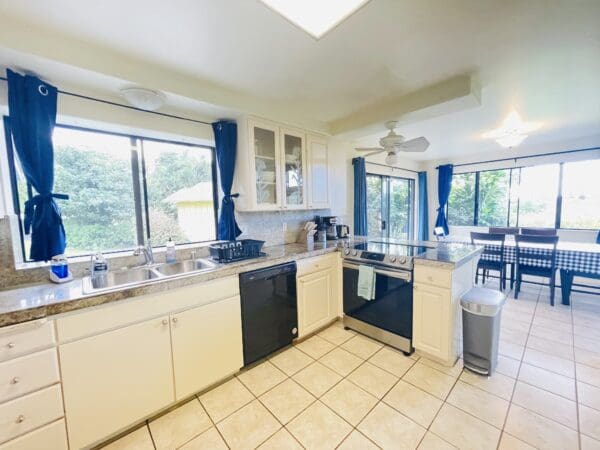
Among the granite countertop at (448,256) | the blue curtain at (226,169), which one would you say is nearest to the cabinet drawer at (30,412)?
the blue curtain at (226,169)

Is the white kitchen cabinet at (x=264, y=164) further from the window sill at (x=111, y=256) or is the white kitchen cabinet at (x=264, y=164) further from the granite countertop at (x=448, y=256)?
the granite countertop at (x=448, y=256)

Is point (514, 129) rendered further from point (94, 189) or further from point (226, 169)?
point (94, 189)

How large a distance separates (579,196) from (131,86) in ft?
20.8

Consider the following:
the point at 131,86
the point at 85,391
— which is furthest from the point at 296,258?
the point at 131,86

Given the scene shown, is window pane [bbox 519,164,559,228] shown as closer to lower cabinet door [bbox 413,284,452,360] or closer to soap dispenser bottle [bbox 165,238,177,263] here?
lower cabinet door [bbox 413,284,452,360]

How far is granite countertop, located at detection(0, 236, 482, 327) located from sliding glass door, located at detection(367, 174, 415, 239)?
2.42m

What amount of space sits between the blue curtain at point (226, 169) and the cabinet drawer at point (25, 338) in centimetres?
142

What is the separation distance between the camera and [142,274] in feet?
6.44

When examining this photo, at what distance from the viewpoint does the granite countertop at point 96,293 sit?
1.20 m

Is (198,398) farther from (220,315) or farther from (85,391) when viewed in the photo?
(85,391)

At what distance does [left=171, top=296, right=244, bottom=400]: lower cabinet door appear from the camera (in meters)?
1.67

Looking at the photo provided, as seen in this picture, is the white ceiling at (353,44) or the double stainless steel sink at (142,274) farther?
the double stainless steel sink at (142,274)

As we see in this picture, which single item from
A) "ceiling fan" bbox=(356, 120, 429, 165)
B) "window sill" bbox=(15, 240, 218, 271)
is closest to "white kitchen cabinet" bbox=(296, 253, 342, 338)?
"window sill" bbox=(15, 240, 218, 271)

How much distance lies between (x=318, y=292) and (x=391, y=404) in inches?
42.5
